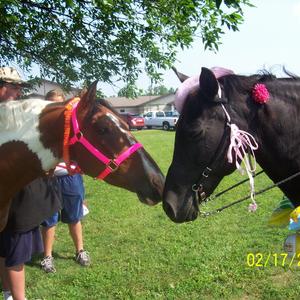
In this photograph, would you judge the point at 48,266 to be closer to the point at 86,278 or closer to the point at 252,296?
the point at 86,278

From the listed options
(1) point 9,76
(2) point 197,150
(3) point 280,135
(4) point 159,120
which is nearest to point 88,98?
(2) point 197,150

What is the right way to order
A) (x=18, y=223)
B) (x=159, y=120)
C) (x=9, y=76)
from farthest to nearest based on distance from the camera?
(x=159, y=120) < (x=9, y=76) < (x=18, y=223)

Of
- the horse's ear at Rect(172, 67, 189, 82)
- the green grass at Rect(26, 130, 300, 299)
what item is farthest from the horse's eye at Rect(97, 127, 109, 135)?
the green grass at Rect(26, 130, 300, 299)

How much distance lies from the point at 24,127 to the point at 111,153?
1.96 ft

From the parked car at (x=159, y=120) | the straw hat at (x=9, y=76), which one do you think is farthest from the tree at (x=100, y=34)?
the parked car at (x=159, y=120)

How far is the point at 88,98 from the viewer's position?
2.44 meters

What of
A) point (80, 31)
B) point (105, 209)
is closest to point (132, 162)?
point (80, 31)

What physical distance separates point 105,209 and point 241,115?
5581 millimetres

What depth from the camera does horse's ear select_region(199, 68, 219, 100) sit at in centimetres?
190

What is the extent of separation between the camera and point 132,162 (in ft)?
8.45

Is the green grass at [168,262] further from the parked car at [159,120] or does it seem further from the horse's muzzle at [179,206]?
the parked car at [159,120]

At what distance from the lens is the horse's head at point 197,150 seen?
1963mm

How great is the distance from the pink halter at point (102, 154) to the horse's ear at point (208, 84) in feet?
2.61

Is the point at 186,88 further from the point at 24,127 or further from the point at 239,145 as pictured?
the point at 24,127
